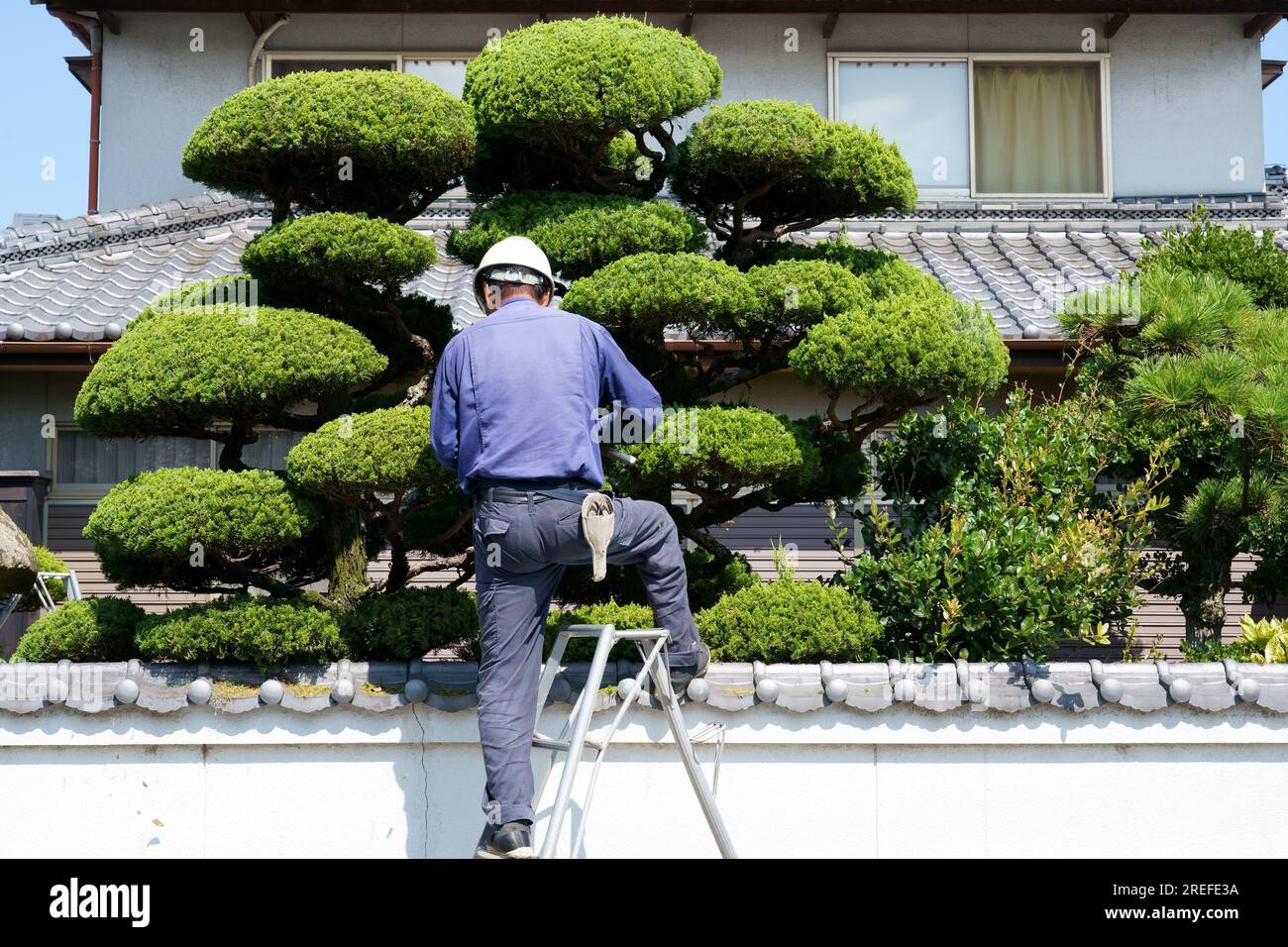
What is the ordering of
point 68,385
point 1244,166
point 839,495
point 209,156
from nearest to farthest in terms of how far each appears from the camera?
1. point 209,156
2. point 839,495
3. point 68,385
4. point 1244,166

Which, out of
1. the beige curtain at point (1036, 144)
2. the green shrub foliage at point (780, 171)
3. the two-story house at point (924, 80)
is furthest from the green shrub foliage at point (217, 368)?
the beige curtain at point (1036, 144)

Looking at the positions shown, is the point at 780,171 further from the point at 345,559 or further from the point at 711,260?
the point at 345,559

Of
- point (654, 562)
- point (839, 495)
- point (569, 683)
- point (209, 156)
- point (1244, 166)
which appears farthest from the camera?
point (1244, 166)

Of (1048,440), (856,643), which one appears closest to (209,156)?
(856,643)

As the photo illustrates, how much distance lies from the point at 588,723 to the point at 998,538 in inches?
78.6

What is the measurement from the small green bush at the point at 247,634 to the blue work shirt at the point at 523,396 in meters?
0.95

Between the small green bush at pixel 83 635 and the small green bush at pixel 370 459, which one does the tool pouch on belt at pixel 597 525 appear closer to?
the small green bush at pixel 370 459

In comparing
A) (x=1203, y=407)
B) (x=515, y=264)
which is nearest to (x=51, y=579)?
(x=515, y=264)

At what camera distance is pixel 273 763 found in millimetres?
4953

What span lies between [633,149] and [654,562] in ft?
7.48

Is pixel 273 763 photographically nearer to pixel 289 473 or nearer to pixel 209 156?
pixel 289 473

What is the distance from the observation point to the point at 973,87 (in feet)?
36.0

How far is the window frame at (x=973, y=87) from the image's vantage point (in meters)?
10.9

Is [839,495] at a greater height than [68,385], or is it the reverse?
[68,385]
